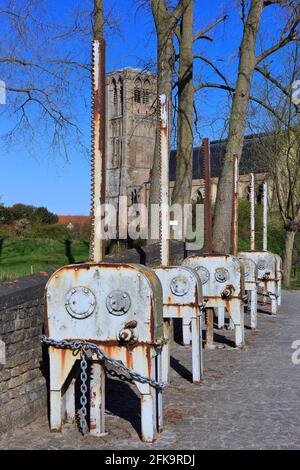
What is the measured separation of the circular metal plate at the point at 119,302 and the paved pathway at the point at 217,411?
4.05 feet

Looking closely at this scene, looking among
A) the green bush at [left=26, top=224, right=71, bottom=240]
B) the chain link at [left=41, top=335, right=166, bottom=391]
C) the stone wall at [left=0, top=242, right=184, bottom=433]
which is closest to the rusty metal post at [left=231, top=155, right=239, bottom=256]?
the green bush at [left=26, top=224, right=71, bottom=240]

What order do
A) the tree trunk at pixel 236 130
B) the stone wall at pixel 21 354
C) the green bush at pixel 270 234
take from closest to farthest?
the stone wall at pixel 21 354, the tree trunk at pixel 236 130, the green bush at pixel 270 234

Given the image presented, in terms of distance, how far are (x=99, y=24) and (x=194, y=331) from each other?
30.3 feet

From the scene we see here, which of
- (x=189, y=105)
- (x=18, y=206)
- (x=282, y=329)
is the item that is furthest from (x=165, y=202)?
(x=18, y=206)

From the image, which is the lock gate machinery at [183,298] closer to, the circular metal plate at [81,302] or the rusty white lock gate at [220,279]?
the rusty white lock gate at [220,279]

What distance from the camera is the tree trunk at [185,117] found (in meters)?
16.4

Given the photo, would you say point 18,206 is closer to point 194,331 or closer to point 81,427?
point 194,331

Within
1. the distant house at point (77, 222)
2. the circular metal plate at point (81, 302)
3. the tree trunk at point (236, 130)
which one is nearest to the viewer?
the circular metal plate at point (81, 302)

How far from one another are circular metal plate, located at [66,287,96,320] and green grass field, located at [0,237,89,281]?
5161mm

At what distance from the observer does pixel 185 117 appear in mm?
16828

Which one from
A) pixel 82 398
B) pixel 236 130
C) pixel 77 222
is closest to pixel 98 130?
pixel 82 398

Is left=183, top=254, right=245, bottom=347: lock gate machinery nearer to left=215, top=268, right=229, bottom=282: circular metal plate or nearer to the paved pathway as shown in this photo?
left=215, top=268, right=229, bottom=282: circular metal plate

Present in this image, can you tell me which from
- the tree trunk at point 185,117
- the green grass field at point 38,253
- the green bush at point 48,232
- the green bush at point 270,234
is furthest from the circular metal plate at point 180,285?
the green bush at point 270,234

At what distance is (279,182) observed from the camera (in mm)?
28109
